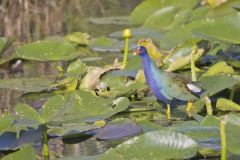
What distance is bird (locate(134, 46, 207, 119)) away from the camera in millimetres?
2662

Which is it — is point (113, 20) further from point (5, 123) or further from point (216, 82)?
point (5, 123)

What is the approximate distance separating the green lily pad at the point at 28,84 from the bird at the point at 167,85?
2.43 ft

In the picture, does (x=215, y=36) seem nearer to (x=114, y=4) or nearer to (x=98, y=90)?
(x=98, y=90)

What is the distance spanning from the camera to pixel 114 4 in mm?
6273

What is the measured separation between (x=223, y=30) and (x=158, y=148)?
116 cm

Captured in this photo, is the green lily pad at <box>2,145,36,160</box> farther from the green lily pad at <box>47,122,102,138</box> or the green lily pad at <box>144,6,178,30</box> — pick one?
the green lily pad at <box>144,6,178,30</box>

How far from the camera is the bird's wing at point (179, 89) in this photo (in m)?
2.68

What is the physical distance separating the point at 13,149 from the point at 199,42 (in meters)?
1.45

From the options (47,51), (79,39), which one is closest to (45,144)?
(47,51)

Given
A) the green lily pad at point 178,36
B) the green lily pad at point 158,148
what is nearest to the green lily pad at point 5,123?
the green lily pad at point 158,148

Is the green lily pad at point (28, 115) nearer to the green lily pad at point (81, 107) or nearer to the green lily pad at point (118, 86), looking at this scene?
the green lily pad at point (81, 107)

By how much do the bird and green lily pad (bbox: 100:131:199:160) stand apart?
71 cm

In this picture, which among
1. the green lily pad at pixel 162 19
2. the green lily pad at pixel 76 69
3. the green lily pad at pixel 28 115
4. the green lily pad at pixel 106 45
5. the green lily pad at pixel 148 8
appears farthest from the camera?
the green lily pad at pixel 148 8

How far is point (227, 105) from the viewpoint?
2674 millimetres
